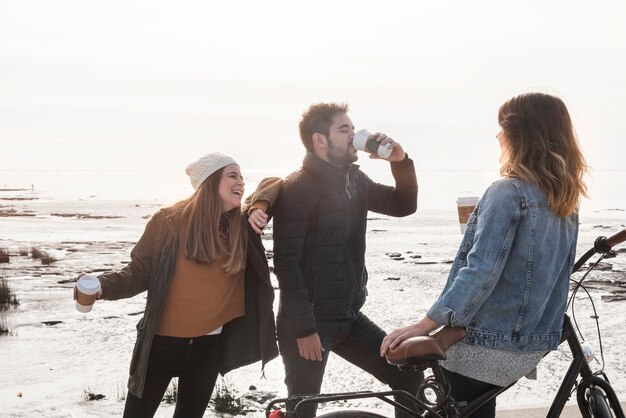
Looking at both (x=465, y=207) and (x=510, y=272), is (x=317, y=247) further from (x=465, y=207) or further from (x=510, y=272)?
(x=510, y=272)

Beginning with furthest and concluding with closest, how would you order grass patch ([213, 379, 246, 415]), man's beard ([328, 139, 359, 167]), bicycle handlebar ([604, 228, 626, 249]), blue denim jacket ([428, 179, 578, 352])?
grass patch ([213, 379, 246, 415]), man's beard ([328, 139, 359, 167]), bicycle handlebar ([604, 228, 626, 249]), blue denim jacket ([428, 179, 578, 352])

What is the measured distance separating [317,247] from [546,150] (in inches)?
55.3

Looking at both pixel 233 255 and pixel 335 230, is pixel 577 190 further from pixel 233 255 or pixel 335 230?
pixel 233 255

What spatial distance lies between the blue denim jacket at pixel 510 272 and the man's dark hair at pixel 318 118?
1.35 metres

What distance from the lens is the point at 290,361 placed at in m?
3.70

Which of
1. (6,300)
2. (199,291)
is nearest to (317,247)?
(199,291)

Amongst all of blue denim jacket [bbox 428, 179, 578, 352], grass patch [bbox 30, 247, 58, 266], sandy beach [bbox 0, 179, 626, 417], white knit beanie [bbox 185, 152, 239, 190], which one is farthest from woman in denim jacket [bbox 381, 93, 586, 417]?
grass patch [bbox 30, 247, 58, 266]

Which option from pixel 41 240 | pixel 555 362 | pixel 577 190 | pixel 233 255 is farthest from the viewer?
pixel 41 240

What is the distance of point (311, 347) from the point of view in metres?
3.56

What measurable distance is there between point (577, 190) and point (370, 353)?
58.5 inches

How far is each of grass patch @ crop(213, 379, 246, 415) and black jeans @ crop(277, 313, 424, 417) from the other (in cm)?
267

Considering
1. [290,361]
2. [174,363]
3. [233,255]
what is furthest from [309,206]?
[174,363]

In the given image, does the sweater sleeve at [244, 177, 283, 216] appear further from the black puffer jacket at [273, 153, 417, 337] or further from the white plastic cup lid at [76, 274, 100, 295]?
the white plastic cup lid at [76, 274, 100, 295]

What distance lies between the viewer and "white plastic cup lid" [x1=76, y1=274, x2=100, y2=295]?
3.33 metres
